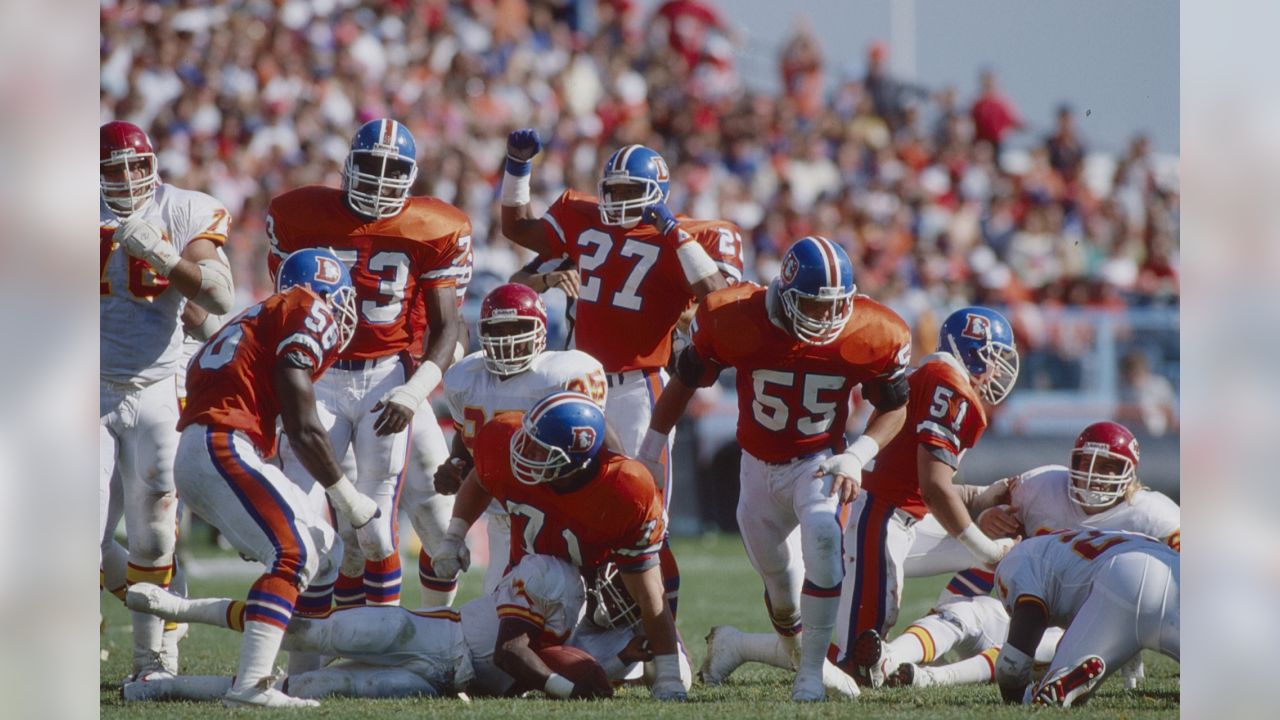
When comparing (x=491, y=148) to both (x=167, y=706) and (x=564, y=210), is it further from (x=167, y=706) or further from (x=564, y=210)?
(x=167, y=706)

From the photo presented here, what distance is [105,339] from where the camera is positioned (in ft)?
18.1

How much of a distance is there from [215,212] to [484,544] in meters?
4.53

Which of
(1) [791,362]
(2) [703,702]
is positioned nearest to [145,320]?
(1) [791,362]

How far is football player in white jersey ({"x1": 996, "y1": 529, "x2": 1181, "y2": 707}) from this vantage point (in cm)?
466

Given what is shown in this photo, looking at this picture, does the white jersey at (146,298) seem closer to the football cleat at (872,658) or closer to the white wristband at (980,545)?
the football cleat at (872,658)

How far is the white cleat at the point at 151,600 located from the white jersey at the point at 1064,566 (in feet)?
8.40

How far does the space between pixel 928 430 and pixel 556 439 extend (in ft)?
4.45

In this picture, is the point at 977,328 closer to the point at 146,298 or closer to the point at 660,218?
the point at 660,218

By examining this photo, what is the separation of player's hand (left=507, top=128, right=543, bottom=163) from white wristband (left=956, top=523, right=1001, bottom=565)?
2.23 m

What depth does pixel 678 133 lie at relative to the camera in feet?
47.4

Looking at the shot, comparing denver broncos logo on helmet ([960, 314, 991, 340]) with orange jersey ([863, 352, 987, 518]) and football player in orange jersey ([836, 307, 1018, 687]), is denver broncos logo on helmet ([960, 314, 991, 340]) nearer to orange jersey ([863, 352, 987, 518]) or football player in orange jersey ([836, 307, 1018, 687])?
football player in orange jersey ([836, 307, 1018, 687])

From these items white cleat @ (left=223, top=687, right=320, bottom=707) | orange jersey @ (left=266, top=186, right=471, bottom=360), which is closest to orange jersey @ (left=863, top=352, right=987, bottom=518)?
orange jersey @ (left=266, top=186, right=471, bottom=360)

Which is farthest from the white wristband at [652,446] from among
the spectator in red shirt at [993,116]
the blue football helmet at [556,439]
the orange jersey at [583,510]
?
Answer: the spectator in red shirt at [993,116]
